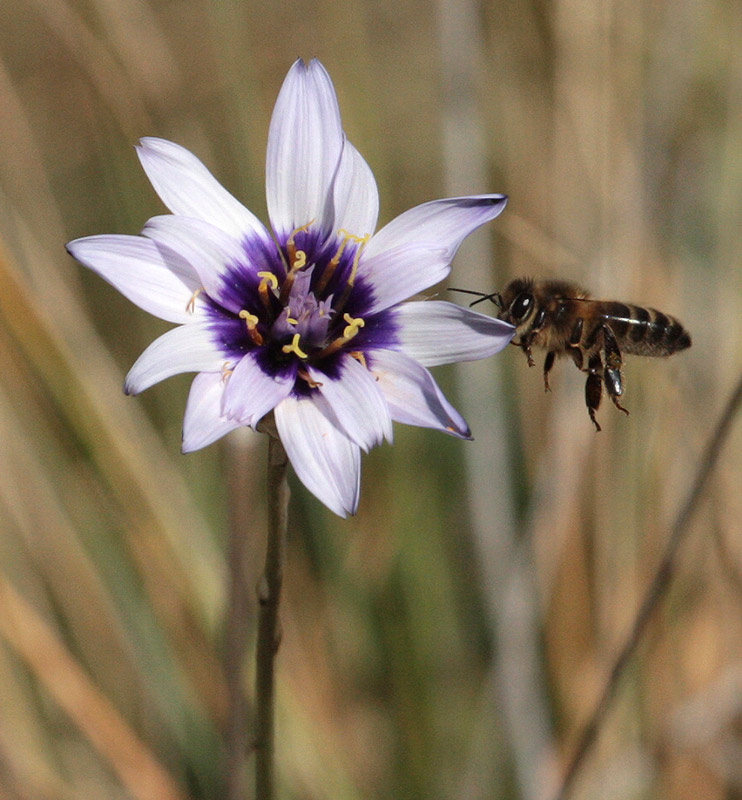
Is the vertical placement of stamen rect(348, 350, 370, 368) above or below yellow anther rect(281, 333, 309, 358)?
below

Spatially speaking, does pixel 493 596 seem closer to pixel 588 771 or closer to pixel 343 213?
pixel 588 771

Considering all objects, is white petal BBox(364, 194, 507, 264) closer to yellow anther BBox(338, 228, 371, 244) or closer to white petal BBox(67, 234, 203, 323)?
yellow anther BBox(338, 228, 371, 244)

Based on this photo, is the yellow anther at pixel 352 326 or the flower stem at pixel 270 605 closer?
the flower stem at pixel 270 605

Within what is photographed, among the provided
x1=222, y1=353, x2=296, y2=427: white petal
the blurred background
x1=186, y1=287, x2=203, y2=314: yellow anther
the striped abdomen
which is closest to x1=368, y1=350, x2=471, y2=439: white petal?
x1=222, y1=353, x2=296, y2=427: white petal

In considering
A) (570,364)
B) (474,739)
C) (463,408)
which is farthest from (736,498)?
(474,739)

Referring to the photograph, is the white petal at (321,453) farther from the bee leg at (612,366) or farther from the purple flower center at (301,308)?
the bee leg at (612,366)

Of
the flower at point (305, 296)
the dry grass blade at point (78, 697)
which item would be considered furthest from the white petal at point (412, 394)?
the dry grass blade at point (78, 697)
